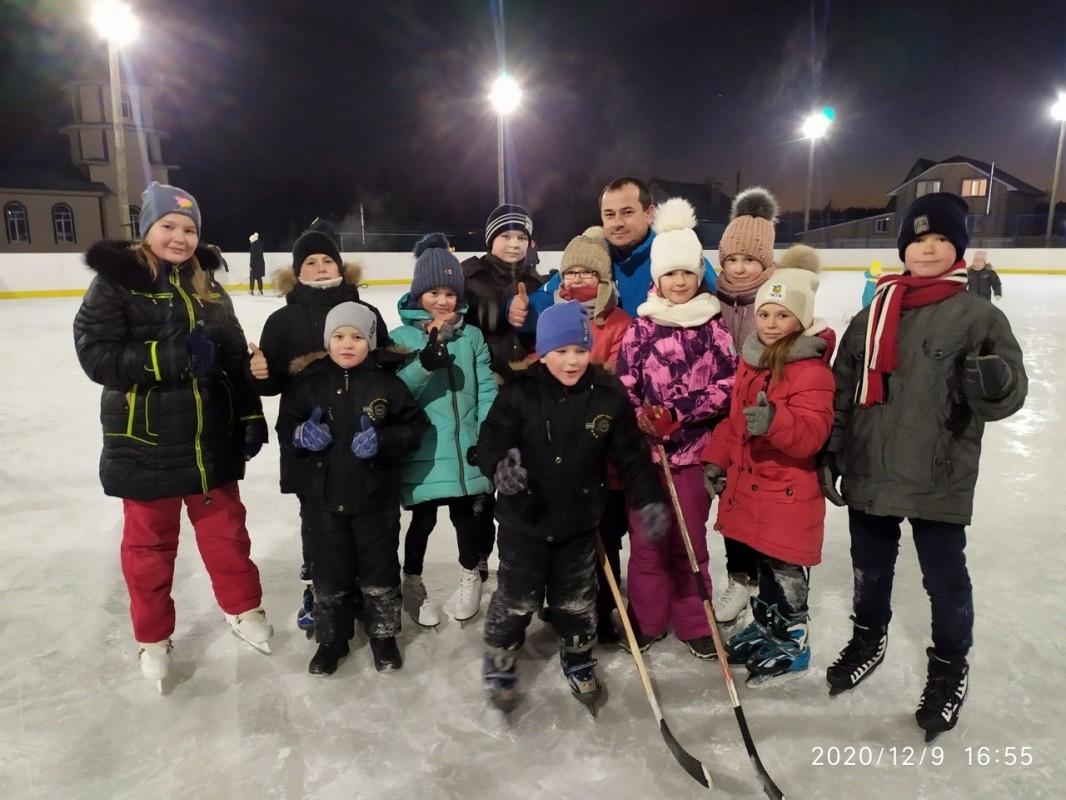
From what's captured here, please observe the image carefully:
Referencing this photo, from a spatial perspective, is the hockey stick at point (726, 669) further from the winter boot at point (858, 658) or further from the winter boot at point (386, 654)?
the winter boot at point (386, 654)

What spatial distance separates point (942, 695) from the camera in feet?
6.60

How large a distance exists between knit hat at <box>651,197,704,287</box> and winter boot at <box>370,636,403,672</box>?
1.51 metres

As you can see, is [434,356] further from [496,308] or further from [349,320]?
[496,308]

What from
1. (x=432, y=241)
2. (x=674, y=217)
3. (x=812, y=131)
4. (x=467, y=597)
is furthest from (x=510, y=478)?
(x=812, y=131)

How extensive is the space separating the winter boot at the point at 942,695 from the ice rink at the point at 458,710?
0.05 m

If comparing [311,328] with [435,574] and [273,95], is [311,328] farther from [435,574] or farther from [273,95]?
[273,95]

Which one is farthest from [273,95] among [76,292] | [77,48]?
[76,292]

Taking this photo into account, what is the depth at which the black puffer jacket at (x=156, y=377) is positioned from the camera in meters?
2.04

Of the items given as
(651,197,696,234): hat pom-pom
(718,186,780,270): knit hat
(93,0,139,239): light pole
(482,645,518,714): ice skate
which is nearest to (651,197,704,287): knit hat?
(651,197,696,234): hat pom-pom

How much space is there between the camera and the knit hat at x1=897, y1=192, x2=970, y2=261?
1900 mm

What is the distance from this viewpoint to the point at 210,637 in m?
2.53

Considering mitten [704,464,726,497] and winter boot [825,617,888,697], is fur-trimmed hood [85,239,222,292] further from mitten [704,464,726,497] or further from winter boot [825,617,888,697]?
winter boot [825,617,888,697]

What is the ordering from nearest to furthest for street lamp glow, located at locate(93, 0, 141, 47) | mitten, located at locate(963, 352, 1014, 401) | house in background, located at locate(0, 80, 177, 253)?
mitten, located at locate(963, 352, 1014, 401) < street lamp glow, located at locate(93, 0, 141, 47) < house in background, located at locate(0, 80, 177, 253)

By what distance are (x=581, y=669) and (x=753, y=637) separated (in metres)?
0.64
